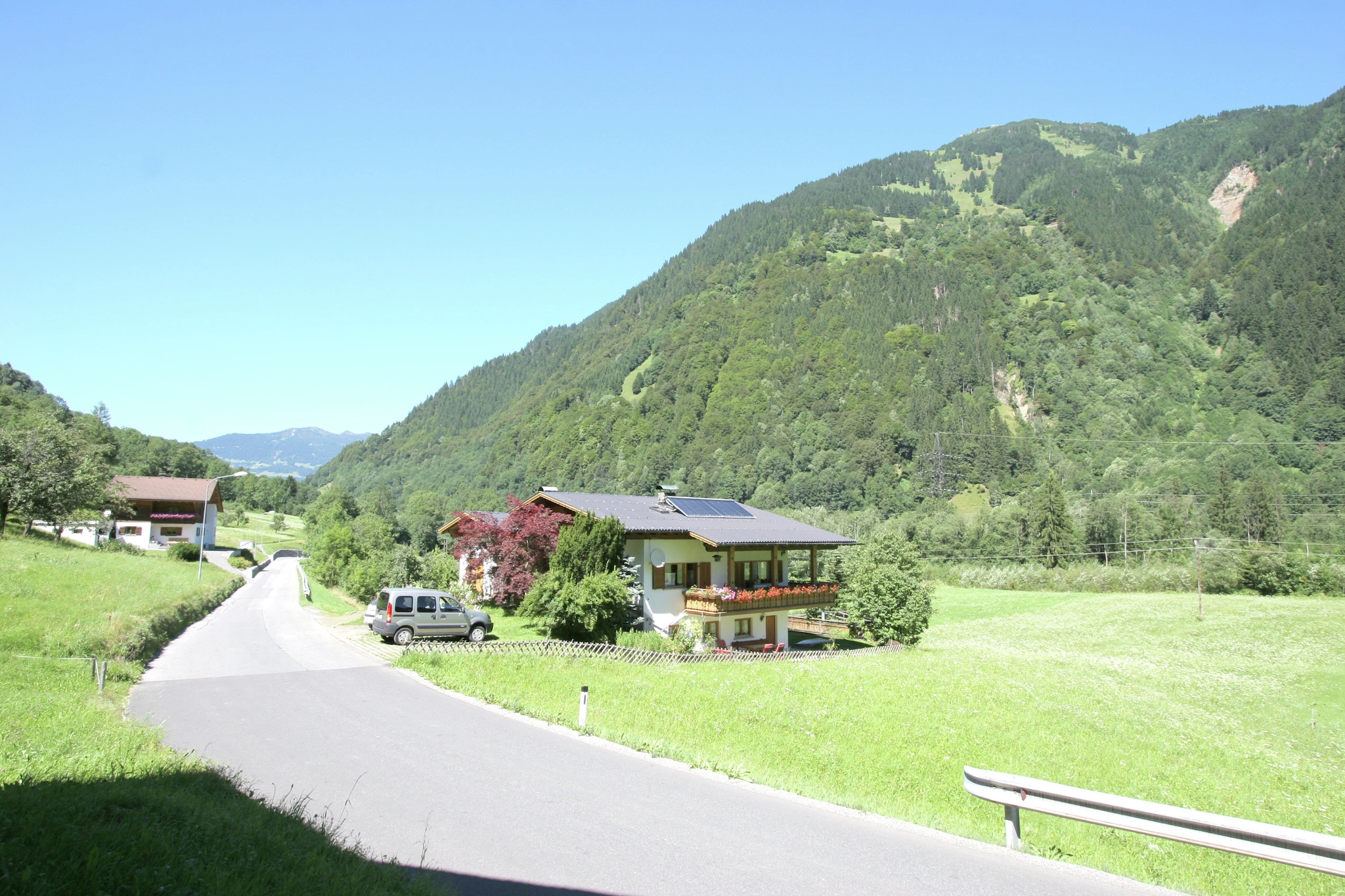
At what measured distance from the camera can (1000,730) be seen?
1830 centimetres

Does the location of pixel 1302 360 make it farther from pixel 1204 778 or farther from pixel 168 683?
pixel 168 683

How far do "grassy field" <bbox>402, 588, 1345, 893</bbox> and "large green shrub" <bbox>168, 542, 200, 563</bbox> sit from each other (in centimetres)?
4708

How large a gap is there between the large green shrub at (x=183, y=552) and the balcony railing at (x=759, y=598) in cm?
4275

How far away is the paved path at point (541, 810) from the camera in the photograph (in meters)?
6.86

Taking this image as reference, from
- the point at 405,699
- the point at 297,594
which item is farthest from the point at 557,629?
the point at 297,594

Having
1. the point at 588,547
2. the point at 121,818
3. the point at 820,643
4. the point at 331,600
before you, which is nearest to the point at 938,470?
the point at 820,643

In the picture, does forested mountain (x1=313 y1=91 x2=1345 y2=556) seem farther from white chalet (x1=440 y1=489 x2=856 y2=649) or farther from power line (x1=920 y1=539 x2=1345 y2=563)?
white chalet (x1=440 y1=489 x2=856 y2=649)

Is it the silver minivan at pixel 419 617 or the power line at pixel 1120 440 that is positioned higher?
the power line at pixel 1120 440

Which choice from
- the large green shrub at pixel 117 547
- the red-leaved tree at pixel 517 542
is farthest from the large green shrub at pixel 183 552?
the red-leaved tree at pixel 517 542

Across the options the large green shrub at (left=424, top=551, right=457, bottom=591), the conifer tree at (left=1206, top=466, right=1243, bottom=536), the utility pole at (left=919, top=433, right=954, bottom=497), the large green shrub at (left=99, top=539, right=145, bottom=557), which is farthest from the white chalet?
the utility pole at (left=919, top=433, right=954, bottom=497)

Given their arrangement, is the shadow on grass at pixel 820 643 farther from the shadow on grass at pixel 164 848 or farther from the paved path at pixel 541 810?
the shadow on grass at pixel 164 848

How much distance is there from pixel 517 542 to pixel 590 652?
8505 millimetres

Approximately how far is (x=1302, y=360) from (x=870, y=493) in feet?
320

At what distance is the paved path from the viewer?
6.86 metres
